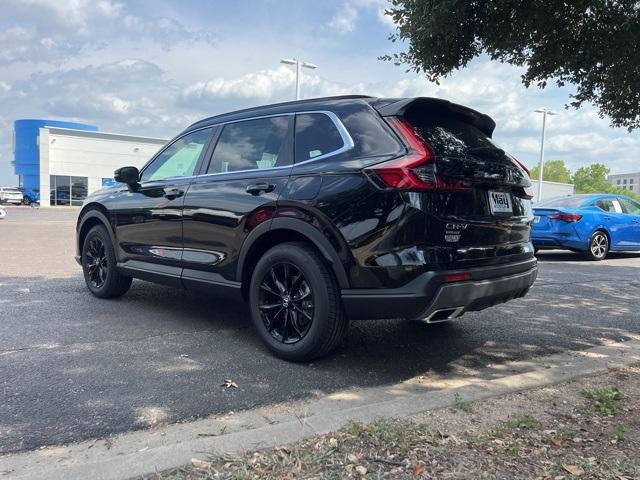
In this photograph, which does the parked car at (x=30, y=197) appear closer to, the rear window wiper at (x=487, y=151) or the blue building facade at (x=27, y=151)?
the blue building facade at (x=27, y=151)

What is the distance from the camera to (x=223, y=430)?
2.87 m

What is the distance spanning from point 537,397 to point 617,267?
25.1 ft

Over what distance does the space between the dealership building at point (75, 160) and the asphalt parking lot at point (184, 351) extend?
4045 centimetres

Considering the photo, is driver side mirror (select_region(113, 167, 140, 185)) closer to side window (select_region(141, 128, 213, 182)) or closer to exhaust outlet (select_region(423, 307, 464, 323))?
side window (select_region(141, 128, 213, 182))

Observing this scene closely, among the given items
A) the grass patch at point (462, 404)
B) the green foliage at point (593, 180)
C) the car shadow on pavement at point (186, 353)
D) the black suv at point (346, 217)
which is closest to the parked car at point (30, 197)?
the car shadow on pavement at point (186, 353)

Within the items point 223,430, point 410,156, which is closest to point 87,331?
point 223,430

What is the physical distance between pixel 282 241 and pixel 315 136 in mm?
815

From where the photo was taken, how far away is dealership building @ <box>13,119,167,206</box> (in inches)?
1731

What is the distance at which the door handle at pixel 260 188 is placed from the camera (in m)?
4.03

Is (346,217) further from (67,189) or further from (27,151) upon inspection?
(27,151)

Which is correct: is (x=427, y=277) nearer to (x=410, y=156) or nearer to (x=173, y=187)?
(x=410, y=156)

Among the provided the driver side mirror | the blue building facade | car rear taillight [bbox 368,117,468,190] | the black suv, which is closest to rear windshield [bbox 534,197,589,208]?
the black suv

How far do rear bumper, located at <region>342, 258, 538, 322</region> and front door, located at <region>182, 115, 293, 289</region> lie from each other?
1.01 m

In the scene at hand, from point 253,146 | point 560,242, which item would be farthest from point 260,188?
point 560,242
